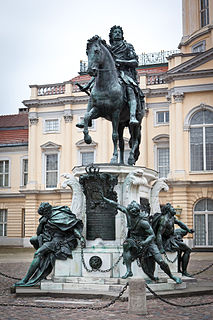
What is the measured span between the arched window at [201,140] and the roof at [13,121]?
1670cm

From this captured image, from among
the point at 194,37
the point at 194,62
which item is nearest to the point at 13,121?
the point at 194,37

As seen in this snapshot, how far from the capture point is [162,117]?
119 ft

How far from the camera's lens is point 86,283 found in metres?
9.02

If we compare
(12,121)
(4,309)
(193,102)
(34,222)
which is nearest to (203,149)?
(193,102)

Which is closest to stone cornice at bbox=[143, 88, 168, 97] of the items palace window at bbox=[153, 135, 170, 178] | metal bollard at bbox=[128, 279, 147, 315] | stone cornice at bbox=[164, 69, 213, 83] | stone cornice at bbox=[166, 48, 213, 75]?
stone cornice at bbox=[164, 69, 213, 83]

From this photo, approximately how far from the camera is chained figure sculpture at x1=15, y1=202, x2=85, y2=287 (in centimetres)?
929

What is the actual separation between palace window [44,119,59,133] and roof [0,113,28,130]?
16.6 ft

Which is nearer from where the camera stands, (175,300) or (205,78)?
(175,300)

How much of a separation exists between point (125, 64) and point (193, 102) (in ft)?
75.8

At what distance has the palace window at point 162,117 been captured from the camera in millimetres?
36000

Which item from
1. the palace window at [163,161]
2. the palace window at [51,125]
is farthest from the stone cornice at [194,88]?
the palace window at [51,125]

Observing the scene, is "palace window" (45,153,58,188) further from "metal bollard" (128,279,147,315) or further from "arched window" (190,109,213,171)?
"metal bollard" (128,279,147,315)

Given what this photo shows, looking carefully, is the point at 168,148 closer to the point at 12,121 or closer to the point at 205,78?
the point at 205,78

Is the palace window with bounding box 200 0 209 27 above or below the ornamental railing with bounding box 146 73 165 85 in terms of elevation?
above
